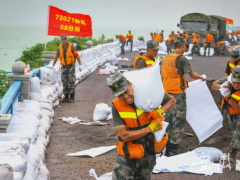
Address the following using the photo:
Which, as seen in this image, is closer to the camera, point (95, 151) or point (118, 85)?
point (118, 85)

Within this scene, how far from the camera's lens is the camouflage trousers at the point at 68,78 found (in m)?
10.4

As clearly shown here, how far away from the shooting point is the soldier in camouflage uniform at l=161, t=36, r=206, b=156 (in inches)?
240

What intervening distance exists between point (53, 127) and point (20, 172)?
4.54m

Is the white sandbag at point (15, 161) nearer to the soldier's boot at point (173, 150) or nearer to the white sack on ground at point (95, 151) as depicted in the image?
the white sack on ground at point (95, 151)

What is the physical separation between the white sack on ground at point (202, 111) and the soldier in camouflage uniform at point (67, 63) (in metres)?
4.33

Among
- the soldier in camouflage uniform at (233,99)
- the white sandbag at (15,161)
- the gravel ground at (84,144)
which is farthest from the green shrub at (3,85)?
the white sandbag at (15,161)

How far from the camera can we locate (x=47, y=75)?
33.6ft

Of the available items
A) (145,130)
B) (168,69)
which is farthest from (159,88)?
(168,69)

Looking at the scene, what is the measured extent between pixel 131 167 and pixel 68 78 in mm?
7105

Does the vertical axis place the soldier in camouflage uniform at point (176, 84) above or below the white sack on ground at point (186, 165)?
above

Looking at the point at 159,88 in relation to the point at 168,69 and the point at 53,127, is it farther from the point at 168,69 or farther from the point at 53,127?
the point at 53,127

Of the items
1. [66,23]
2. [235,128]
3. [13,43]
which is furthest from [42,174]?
[13,43]

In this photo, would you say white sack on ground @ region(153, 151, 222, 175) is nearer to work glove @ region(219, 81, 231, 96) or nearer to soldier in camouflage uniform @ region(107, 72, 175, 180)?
work glove @ region(219, 81, 231, 96)

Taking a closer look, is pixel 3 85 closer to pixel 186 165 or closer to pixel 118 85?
pixel 186 165
